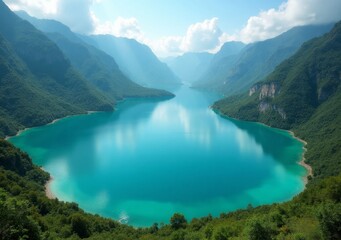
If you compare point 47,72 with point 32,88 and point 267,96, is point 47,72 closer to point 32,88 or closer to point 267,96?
point 32,88

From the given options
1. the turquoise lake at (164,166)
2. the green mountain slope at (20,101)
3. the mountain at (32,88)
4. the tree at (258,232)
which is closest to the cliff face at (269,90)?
the turquoise lake at (164,166)

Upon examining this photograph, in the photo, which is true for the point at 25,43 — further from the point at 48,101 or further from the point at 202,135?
the point at 202,135

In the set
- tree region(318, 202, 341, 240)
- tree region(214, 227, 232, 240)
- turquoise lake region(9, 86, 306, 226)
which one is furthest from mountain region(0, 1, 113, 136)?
tree region(318, 202, 341, 240)

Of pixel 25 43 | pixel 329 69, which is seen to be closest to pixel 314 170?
pixel 329 69

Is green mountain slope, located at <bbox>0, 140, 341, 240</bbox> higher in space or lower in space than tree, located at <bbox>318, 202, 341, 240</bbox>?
higher

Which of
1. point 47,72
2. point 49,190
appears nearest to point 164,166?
point 49,190

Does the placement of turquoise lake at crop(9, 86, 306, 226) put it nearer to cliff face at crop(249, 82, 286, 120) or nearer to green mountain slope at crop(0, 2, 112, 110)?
cliff face at crop(249, 82, 286, 120)

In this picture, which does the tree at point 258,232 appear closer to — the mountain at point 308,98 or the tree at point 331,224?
the tree at point 331,224
